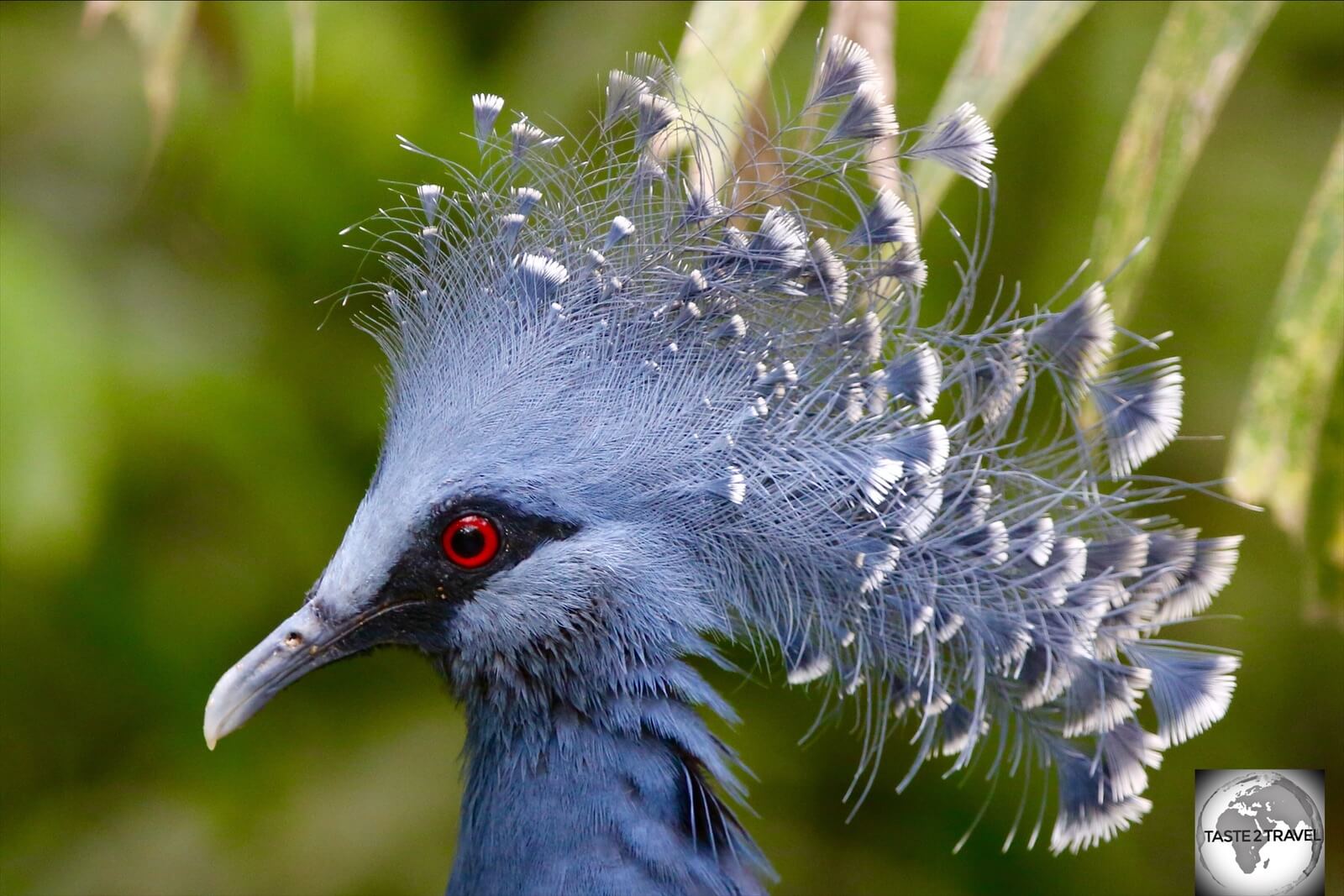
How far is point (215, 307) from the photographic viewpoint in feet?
7.02

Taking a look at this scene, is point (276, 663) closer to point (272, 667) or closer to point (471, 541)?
point (272, 667)

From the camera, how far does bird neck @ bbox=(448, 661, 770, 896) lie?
1.33m

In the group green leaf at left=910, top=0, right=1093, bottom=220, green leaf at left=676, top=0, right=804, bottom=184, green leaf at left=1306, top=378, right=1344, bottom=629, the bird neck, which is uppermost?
green leaf at left=910, top=0, right=1093, bottom=220

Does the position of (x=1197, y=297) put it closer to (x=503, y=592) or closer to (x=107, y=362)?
(x=503, y=592)

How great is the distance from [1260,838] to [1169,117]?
98cm

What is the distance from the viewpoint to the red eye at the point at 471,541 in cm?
132

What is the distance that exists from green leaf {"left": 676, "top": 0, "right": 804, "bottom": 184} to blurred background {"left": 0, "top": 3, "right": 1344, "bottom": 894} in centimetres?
68

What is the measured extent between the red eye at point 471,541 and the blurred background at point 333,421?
3.00 ft

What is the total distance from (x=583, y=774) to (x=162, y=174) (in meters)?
1.45

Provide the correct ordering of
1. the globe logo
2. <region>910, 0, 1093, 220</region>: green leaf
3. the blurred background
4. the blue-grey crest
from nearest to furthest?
1. the blue-grey crest
2. <region>910, 0, 1093, 220</region>: green leaf
3. the globe logo
4. the blurred background

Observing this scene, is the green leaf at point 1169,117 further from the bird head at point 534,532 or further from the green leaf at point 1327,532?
the bird head at point 534,532

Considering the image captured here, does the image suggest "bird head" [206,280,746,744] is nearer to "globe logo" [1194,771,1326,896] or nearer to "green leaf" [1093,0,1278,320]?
"green leaf" [1093,0,1278,320]

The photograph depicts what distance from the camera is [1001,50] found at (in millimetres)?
1396

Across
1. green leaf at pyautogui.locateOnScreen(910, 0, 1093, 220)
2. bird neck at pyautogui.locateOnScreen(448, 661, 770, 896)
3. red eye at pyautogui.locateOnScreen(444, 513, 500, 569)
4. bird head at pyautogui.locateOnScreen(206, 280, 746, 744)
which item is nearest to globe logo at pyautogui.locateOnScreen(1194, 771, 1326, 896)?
bird neck at pyautogui.locateOnScreen(448, 661, 770, 896)
